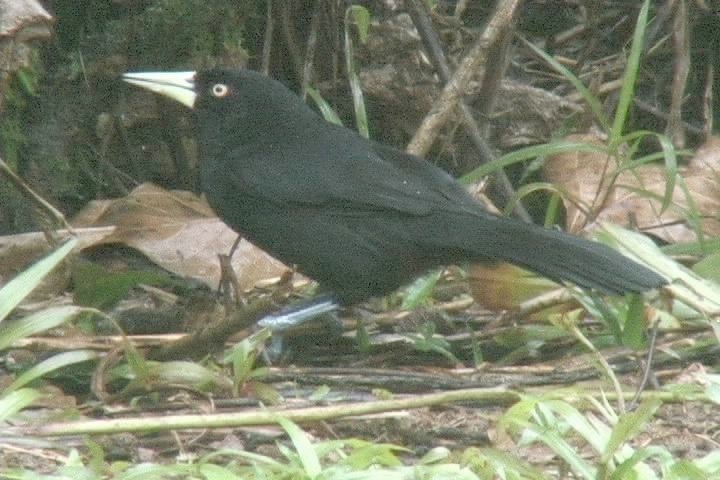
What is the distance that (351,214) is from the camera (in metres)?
4.62

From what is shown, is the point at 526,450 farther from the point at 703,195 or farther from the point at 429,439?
the point at 703,195

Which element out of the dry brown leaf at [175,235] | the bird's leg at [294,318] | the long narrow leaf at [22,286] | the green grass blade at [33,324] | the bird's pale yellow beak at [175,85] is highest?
the bird's pale yellow beak at [175,85]

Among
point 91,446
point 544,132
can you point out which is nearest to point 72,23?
point 544,132

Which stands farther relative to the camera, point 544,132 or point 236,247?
point 544,132

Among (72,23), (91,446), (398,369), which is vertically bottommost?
(398,369)

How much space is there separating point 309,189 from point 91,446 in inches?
60.5

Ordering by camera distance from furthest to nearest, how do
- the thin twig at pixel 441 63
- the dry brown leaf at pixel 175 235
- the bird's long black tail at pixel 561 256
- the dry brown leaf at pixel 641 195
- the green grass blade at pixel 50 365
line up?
the thin twig at pixel 441 63 < the dry brown leaf at pixel 641 195 < the dry brown leaf at pixel 175 235 < the bird's long black tail at pixel 561 256 < the green grass blade at pixel 50 365

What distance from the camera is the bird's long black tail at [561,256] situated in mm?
4035

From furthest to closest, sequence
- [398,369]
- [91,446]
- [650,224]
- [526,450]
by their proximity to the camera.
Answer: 1. [650,224]
2. [398,369]
3. [526,450]
4. [91,446]

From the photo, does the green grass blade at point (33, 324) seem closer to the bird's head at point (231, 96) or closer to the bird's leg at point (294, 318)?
the bird's leg at point (294, 318)

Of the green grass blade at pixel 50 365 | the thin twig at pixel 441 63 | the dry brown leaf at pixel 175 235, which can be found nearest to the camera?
the green grass blade at pixel 50 365

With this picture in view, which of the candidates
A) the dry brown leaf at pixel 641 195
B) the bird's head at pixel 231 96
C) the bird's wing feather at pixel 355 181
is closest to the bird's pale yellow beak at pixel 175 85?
the bird's head at pixel 231 96

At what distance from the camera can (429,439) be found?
12.3 feet

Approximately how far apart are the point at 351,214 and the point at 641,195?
1.05 metres
